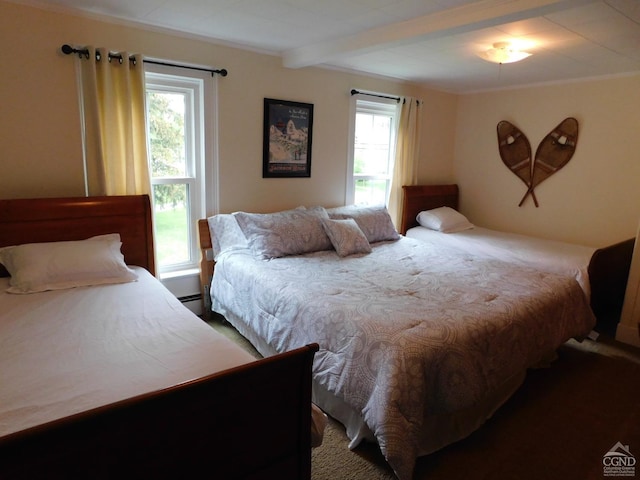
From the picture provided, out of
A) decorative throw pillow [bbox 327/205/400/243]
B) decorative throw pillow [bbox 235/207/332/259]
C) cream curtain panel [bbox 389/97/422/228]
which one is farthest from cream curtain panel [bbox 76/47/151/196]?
cream curtain panel [bbox 389/97/422/228]

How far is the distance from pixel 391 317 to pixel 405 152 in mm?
2836

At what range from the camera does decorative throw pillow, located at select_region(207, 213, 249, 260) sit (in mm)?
3064

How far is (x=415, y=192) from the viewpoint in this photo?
4.54 meters

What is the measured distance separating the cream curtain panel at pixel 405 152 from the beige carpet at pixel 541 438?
7.37ft

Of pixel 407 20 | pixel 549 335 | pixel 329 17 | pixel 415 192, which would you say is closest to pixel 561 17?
pixel 407 20

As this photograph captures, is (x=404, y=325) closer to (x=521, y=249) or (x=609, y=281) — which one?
(x=521, y=249)

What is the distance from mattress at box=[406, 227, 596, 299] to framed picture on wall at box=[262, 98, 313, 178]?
4.81 ft

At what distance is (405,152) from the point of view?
173 inches

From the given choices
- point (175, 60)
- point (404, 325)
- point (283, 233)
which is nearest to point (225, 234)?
point (283, 233)

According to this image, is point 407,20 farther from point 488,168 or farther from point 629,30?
point 488,168

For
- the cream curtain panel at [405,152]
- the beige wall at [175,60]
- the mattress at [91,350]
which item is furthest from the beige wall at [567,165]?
the mattress at [91,350]

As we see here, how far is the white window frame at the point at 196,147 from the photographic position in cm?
301

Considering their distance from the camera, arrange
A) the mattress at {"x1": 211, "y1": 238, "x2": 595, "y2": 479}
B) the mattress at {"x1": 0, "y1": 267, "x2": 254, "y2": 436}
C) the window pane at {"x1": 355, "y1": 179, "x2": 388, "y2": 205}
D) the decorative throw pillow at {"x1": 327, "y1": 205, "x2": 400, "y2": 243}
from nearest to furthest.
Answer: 1. the mattress at {"x1": 0, "y1": 267, "x2": 254, "y2": 436}
2. the mattress at {"x1": 211, "y1": 238, "x2": 595, "y2": 479}
3. the decorative throw pillow at {"x1": 327, "y1": 205, "x2": 400, "y2": 243}
4. the window pane at {"x1": 355, "y1": 179, "x2": 388, "y2": 205}

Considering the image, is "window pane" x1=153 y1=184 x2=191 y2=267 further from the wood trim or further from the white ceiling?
the white ceiling
